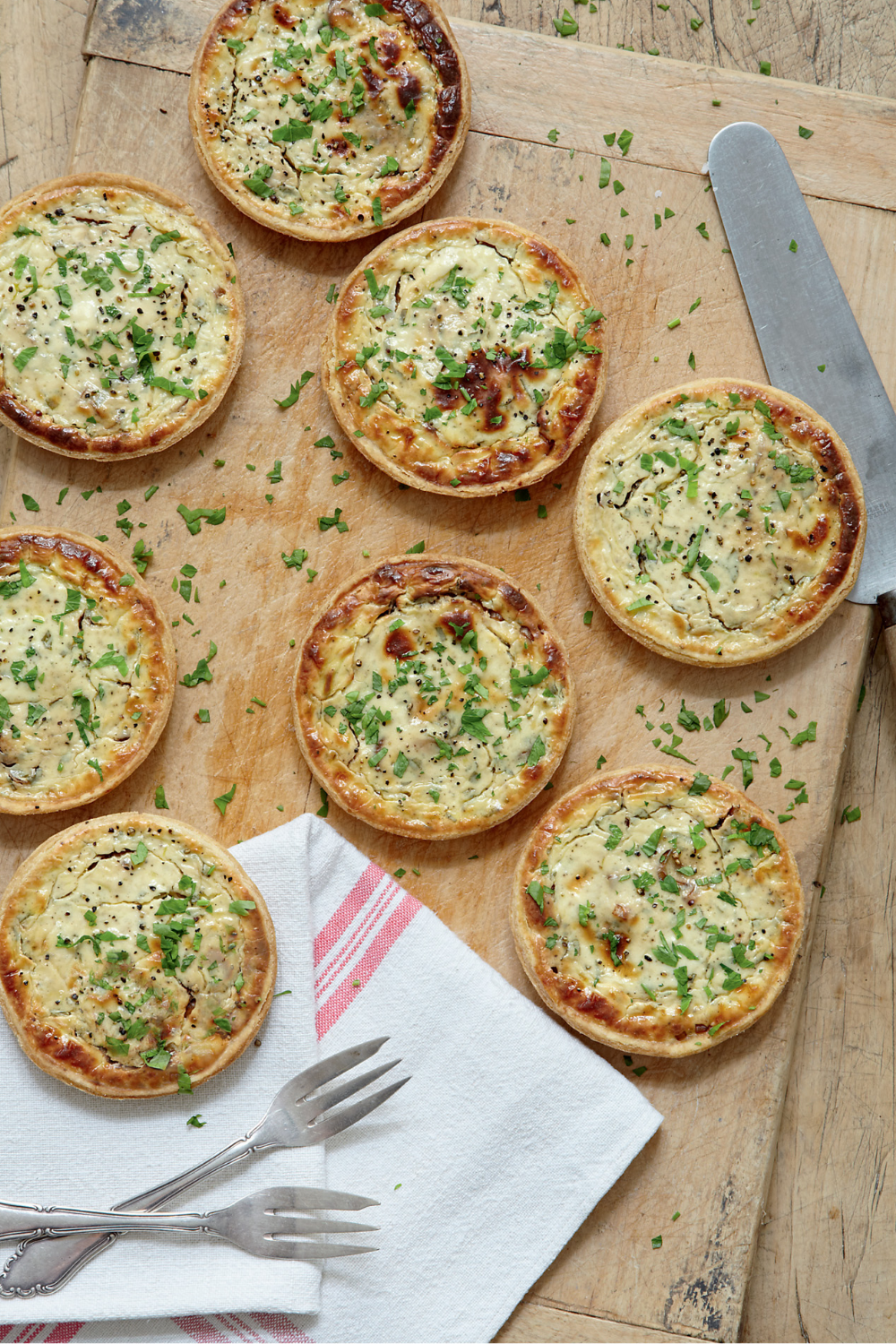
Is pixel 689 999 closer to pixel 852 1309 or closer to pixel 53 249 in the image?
pixel 852 1309

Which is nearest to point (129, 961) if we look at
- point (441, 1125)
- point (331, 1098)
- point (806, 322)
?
point (331, 1098)

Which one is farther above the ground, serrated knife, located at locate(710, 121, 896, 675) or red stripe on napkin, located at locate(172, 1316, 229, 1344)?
serrated knife, located at locate(710, 121, 896, 675)

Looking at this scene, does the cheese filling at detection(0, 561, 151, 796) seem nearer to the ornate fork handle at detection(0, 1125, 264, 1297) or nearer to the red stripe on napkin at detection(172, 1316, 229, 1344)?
the ornate fork handle at detection(0, 1125, 264, 1297)

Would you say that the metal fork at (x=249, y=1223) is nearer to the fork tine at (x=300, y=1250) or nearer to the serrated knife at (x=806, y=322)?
the fork tine at (x=300, y=1250)

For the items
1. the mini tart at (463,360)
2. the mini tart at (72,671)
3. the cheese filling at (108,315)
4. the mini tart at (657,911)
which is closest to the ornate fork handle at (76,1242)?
the mini tart at (657,911)

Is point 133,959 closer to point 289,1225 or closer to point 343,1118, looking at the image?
point 343,1118

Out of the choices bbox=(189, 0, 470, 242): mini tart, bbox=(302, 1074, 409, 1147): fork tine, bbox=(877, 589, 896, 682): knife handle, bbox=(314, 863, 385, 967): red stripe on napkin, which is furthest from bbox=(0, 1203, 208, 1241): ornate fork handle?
bbox=(189, 0, 470, 242): mini tart
